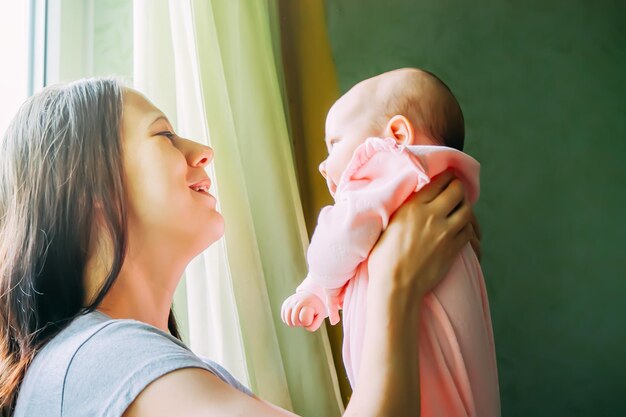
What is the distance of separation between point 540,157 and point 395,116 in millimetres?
1020

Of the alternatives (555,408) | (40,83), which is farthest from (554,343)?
(40,83)

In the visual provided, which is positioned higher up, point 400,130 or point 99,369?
point 400,130

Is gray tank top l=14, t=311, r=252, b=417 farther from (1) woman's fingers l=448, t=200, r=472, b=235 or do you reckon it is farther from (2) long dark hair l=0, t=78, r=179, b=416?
(1) woman's fingers l=448, t=200, r=472, b=235

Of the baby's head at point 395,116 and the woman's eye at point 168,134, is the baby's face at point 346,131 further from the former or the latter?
the woman's eye at point 168,134

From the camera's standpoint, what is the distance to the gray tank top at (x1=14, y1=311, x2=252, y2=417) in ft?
2.75

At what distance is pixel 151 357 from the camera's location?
86 cm

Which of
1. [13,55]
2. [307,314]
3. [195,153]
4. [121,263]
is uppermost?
[13,55]

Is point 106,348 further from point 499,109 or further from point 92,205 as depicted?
point 499,109

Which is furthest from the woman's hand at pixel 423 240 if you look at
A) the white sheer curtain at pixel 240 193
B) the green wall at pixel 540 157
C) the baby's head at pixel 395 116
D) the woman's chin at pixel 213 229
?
the green wall at pixel 540 157

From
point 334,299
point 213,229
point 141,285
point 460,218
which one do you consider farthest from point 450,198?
point 141,285

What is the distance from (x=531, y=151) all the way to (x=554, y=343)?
56cm

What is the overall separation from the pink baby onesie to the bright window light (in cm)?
85

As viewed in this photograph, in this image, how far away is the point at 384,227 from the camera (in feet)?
3.43

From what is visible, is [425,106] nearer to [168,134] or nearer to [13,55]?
[168,134]
